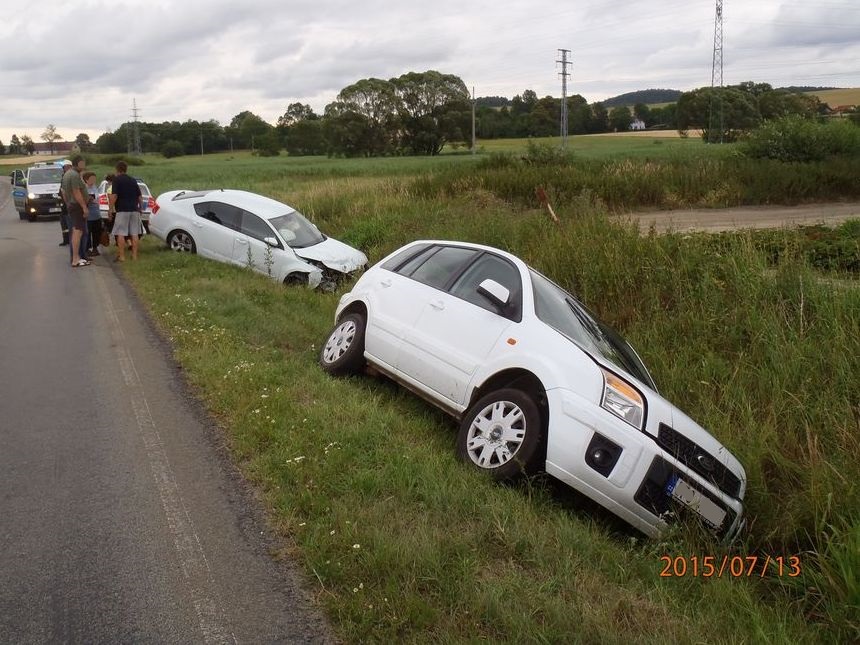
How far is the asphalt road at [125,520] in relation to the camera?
3609mm

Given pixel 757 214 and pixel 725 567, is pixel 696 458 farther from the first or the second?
pixel 757 214

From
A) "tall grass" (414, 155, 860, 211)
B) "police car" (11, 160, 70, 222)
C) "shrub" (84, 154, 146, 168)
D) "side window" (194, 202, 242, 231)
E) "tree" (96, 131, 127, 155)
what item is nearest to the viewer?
"side window" (194, 202, 242, 231)

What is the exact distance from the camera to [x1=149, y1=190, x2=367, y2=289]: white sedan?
1442 centimetres

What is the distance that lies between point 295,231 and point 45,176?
821 inches

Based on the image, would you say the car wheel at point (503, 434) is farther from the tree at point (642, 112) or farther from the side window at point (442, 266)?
the tree at point (642, 112)

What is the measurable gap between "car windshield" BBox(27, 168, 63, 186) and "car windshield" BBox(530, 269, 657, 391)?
94.3 ft

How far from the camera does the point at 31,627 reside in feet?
11.6

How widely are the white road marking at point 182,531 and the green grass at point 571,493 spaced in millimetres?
481

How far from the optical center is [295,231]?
15.3m

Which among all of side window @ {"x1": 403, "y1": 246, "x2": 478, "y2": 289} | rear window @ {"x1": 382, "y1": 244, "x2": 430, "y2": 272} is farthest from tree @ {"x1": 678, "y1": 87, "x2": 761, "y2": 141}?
side window @ {"x1": 403, "y1": 246, "x2": 478, "y2": 289}

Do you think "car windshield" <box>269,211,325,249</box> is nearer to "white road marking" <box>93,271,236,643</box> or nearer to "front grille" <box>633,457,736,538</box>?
"white road marking" <box>93,271,236,643</box>

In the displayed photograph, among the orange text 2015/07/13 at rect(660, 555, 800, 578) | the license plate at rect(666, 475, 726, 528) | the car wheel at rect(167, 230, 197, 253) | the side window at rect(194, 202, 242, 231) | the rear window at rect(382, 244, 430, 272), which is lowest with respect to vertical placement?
the orange text 2015/07/13 at rect(660, 555, 800, 578)

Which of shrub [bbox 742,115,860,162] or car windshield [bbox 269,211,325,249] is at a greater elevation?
shrub [bbox 742,115,860,162]

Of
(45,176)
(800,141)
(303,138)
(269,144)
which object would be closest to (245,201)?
(45,176)
